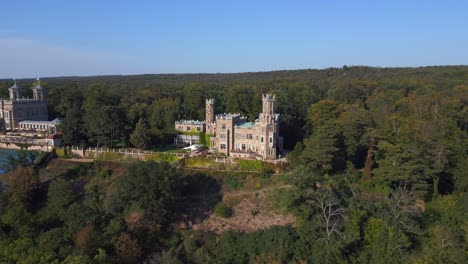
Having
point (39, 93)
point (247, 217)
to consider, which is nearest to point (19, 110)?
point (39, 93)

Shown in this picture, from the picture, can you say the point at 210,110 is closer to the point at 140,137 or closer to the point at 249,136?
the point at 249,136

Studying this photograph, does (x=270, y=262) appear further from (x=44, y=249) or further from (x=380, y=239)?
(x=44, y=249)

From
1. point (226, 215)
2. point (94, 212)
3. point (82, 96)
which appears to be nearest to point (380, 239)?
point (226, 215)

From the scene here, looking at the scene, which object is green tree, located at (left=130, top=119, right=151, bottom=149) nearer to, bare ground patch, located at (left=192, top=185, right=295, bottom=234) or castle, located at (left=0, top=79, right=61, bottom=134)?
bare ground patch, located at (left=192, top=185, right=295, bottom=234)

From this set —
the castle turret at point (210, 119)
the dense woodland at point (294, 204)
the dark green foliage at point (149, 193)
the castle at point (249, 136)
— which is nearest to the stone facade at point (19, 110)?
the dense woodland at point (294, 204)

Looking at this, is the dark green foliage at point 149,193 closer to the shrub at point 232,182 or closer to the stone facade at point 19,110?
the shrub at point 232,182

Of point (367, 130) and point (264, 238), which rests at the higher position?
point (367, 130)
